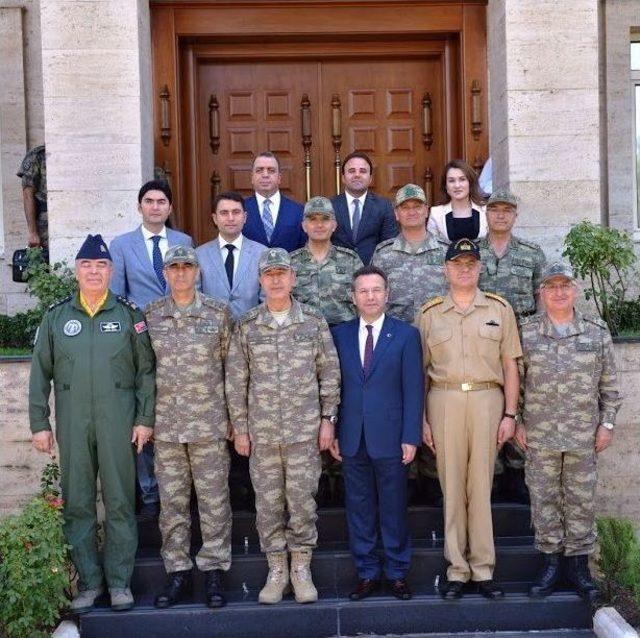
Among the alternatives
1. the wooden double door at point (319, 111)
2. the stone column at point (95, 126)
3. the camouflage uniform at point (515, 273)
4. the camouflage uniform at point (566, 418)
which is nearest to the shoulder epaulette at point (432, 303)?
the camouflage uniform at point (566, 418)

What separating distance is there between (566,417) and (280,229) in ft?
7.19

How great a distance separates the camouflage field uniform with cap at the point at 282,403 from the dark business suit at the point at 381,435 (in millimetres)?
138

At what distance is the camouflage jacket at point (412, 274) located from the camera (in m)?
5.80

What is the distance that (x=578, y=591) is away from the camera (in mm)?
5281

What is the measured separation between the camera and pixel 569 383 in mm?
5195

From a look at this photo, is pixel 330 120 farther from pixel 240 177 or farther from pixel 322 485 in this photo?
pixel 322 485

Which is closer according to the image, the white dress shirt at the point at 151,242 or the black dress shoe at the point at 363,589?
the black dress shoe at the point at 363,589

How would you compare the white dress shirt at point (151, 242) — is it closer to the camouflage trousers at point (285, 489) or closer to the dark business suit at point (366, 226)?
the dark business suit at point (366, 226)

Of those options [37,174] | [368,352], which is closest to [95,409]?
[368,352]

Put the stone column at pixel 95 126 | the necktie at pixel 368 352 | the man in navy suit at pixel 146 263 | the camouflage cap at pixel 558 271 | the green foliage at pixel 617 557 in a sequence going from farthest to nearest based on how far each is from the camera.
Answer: the stone column at pixel 95 126
the man in navy suit at pixel 146 263
the green foliage at pixel 617 557
the necktie at pixel 368 352
the camouflage cap at pixel 558 271

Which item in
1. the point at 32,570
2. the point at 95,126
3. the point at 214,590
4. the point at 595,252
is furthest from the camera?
the point at 95,126

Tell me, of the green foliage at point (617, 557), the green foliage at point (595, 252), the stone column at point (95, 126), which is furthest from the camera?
the stone column at point (95, 126)

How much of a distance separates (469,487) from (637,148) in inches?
240

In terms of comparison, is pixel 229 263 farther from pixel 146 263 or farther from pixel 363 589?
pixel 363 589
